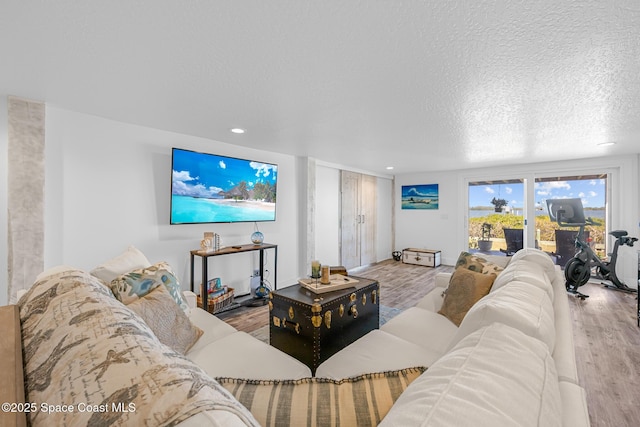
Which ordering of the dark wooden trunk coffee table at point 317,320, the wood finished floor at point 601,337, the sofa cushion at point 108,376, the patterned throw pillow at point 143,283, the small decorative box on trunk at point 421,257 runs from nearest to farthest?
the sofa cushion at point 108,376 → the patterned throw pillow at point 143,283 → the wood finished floor at point 601,337 → the dark wooden trunk coffee table at point 317,320 → the small decorative box on trunk at point 421,257

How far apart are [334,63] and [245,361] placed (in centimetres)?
177

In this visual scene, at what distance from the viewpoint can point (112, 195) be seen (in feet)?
9.23

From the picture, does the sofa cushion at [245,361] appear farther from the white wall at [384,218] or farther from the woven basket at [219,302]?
the white wall at [384,218]

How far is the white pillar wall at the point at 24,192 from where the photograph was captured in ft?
7.27

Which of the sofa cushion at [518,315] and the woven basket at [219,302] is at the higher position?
the sofa cushion at [518,315]

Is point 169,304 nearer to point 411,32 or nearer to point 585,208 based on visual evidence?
point 411,32

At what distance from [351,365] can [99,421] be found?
4.13 feet

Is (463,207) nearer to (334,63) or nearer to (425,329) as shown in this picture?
(425,329)

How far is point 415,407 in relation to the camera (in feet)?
1.93

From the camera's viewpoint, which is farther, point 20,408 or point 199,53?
point 199,53

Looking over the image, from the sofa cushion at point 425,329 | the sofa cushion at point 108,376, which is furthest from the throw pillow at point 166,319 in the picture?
the sofa cushion at point 425,329

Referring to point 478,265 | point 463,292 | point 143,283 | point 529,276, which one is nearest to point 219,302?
point 143,283

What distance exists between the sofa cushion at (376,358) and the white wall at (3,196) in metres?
2.64

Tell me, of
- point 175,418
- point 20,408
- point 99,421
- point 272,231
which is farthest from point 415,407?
point 272,231
